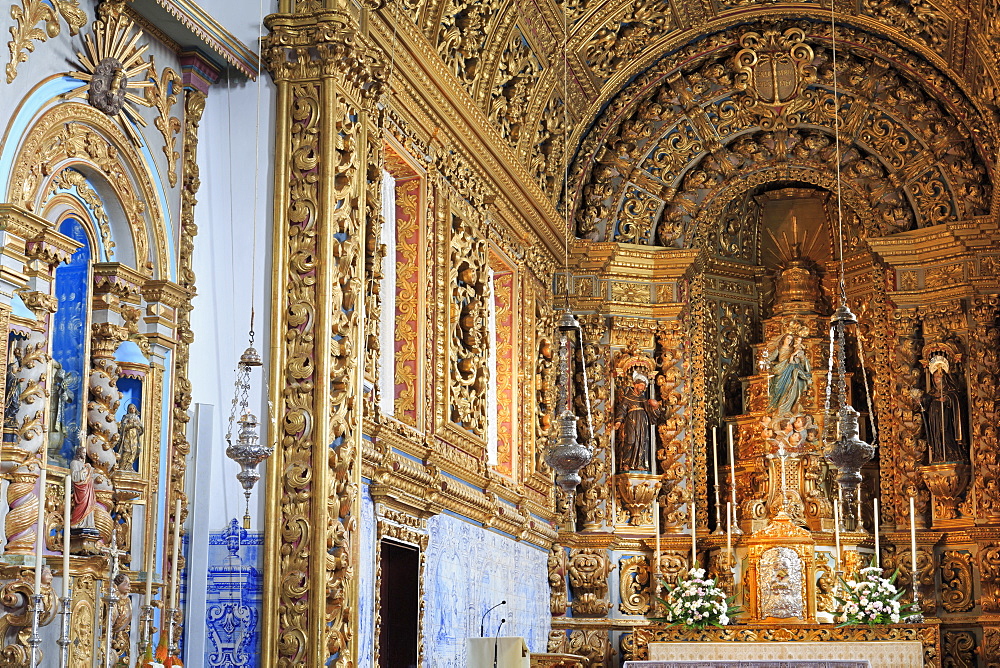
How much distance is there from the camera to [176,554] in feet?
29.3

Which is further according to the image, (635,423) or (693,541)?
(635,423)

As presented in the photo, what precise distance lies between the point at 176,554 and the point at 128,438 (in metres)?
0.86

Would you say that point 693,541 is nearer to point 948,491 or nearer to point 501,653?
point 948,491

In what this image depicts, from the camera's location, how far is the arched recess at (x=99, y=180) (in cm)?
830

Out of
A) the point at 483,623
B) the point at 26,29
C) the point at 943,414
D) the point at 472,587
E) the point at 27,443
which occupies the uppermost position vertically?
the point at 26,29

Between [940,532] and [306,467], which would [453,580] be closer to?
[306,467]

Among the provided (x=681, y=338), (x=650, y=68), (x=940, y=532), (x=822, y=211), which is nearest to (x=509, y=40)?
(x=650, y=68)

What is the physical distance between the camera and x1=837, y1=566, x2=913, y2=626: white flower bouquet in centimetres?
1579

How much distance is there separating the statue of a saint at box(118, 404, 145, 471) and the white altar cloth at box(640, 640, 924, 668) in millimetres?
8290

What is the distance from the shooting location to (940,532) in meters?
17.2

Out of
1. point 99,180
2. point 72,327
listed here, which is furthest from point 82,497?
point 99,180

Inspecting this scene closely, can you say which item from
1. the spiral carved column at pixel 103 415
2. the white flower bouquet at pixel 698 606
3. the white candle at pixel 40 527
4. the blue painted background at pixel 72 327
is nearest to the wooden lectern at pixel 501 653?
the spiral carved column at pixel 103 415

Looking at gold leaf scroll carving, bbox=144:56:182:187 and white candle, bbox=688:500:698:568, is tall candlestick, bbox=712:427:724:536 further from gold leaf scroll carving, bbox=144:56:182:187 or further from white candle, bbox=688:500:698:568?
gold leaf scroll carving, bbox=144:56:182:187

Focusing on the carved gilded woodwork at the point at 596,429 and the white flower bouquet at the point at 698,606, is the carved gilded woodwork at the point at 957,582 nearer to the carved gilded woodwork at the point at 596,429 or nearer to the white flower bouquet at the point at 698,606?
the white flower bouquet at the point at 698,606
